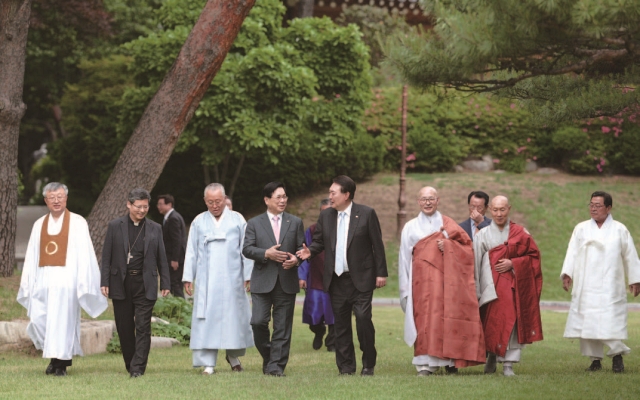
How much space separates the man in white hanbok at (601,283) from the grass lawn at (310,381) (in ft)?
1.15

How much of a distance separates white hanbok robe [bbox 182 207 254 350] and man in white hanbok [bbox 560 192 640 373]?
3227mm

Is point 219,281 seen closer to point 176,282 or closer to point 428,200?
point 428,200

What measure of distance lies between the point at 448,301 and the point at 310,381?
1.54m

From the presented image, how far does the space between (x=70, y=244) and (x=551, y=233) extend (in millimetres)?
16675

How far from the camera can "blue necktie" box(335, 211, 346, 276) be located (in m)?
9.56

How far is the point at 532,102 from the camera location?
1002 cm

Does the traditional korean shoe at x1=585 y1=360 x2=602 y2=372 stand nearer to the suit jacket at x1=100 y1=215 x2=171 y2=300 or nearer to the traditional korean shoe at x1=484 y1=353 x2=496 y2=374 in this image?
the traditional korean shoe at x1=484 y1=353 x2=496 y2=374

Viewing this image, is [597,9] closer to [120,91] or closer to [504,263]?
[504,263]

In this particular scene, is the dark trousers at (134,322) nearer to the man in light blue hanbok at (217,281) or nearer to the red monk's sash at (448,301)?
the man in light blue hanbok at (217,281)

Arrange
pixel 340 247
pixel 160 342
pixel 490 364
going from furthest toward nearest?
pixel 160 342 → pixel 490 364 → pixel 340 247

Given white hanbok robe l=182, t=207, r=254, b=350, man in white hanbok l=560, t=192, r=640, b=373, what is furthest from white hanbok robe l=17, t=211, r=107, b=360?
man in white hanbok l=560, t=192, r=640, b=373

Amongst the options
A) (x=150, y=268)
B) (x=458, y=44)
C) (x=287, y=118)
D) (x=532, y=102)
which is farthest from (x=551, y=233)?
(x=458, y=44)

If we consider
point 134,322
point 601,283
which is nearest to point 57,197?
point 134,322

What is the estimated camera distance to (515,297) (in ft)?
31.5
